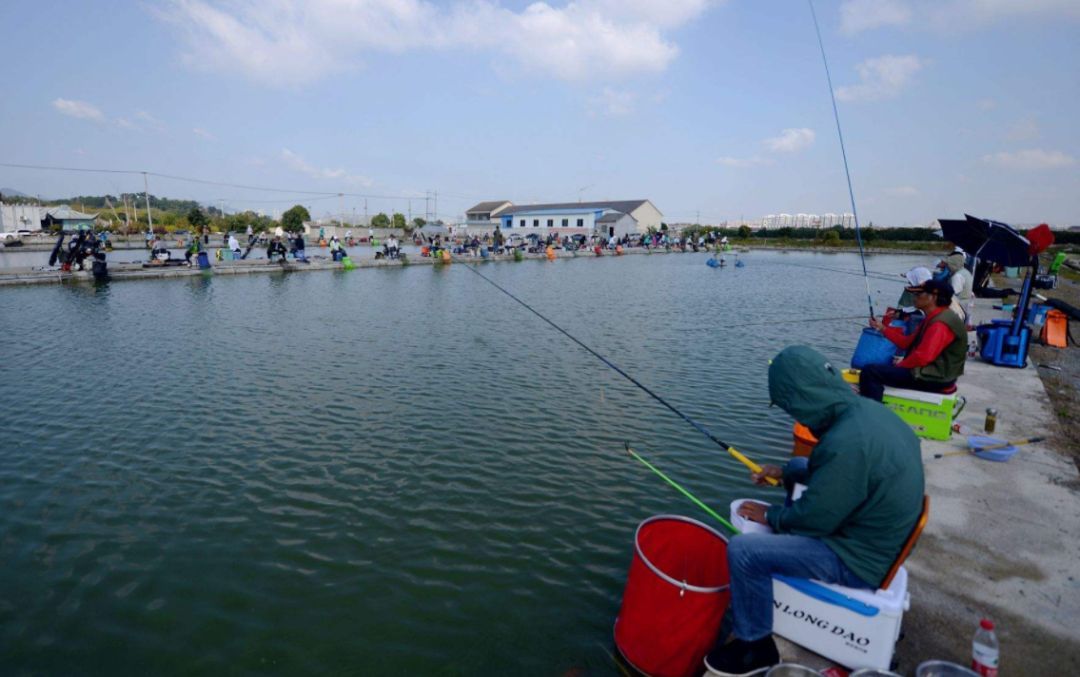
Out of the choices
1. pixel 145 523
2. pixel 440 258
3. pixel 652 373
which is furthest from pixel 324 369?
pixel 440 258

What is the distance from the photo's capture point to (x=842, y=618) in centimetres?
325

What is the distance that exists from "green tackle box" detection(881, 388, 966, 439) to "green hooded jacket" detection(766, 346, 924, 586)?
13.9 ft

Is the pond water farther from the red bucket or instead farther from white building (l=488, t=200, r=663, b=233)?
white building (l=488, t=200, r=663, b=233)

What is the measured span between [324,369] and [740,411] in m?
8.30

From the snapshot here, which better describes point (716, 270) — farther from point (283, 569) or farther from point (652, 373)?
point (283, 569)

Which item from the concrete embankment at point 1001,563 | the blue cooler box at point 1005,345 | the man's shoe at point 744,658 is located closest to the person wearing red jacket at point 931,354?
the concrete embankment at point 1001,563

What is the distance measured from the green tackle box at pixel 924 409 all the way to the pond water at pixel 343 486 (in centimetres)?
165

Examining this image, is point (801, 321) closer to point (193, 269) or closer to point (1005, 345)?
point (1005, 345)

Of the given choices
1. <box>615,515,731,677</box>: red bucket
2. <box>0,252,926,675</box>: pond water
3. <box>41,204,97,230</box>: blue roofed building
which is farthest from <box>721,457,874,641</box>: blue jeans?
<box>41,204,97,230</box>: blue roofed building

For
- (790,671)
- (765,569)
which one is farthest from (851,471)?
(790,671)

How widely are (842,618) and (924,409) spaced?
4.59 metres

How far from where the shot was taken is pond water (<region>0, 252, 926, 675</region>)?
4.51 m

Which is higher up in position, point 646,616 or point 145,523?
point 646,616

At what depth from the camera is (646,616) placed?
12.0ft
